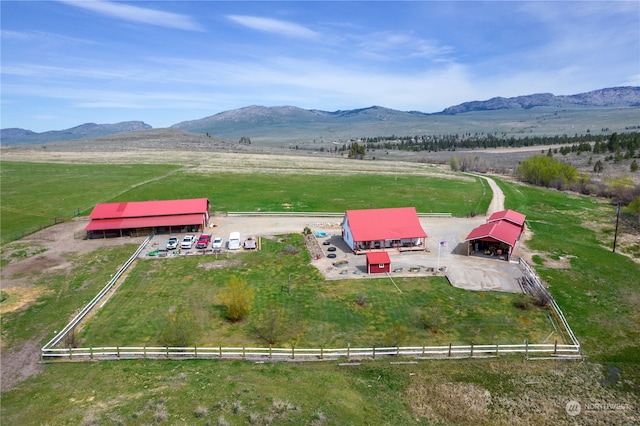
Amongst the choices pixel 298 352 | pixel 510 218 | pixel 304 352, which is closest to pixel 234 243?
pixel 298 352

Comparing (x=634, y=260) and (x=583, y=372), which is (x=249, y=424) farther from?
(x=634, y=260)

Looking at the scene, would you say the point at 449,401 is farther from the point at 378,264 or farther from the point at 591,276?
the point at 591,276

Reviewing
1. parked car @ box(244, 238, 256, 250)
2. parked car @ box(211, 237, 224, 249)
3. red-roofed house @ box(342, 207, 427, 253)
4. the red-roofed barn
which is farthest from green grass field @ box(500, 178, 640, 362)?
parked car @ box(211, 237, 224, 249)

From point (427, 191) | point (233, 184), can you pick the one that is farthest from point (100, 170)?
point (427, 191)

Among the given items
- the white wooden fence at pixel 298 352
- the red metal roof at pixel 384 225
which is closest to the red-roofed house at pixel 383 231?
the red metal roof at pixel 384 225

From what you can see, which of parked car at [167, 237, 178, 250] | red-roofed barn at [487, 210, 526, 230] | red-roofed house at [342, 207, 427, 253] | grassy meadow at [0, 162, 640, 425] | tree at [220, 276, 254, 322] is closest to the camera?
grassy meadow at [0, 162, 640, 425]

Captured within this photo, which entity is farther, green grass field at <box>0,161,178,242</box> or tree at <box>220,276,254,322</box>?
green grass field at <box>0,161,178,242</box>

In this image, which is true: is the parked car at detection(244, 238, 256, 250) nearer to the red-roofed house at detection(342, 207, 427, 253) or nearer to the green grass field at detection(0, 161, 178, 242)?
the red-roofed house at detection(342, 207, 427, 253)
